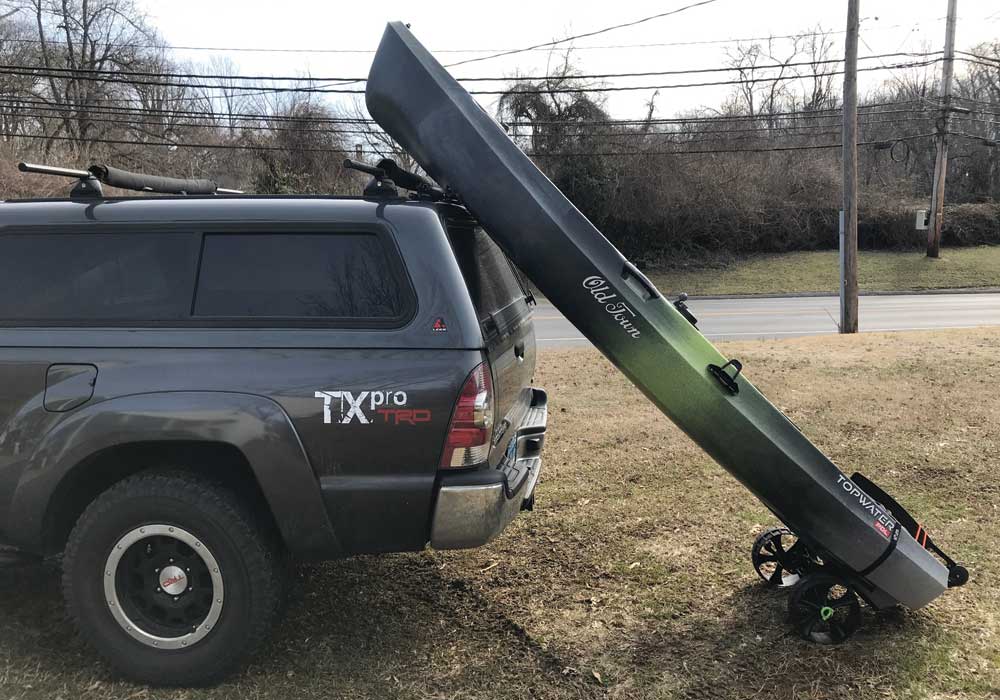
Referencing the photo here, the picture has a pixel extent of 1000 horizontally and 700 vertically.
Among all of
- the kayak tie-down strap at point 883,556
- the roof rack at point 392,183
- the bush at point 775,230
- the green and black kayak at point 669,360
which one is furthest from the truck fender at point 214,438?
the bush at point 775,230

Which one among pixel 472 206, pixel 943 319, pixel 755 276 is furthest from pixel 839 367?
pixel 755 276

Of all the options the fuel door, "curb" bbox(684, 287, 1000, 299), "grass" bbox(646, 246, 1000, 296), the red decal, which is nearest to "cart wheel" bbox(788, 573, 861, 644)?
the red decal

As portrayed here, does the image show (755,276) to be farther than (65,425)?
Yes

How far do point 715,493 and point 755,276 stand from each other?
86.6 feet

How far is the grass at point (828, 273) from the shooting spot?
88.7ft

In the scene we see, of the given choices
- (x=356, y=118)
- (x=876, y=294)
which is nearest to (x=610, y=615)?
(x=876, y=294)

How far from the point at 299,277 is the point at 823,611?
8.78ft

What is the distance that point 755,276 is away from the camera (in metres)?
29.2

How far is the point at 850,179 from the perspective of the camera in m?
14.0

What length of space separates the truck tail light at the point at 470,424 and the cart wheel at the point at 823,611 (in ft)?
5.27

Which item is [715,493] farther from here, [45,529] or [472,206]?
[45,529]

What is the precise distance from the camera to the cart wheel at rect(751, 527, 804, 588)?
11.2ft

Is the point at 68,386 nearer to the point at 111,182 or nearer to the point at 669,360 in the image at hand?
the point at 111,182

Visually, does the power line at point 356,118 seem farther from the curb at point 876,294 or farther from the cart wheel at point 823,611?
the cart wheel at point 823,611
